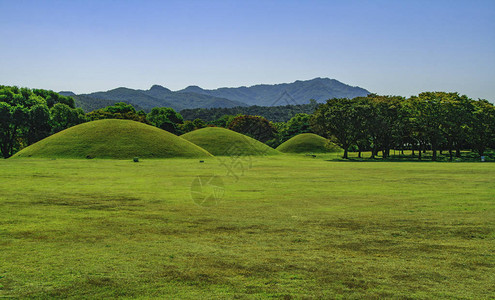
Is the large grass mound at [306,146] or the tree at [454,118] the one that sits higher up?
the tree at [454,118]

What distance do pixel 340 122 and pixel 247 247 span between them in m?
84.9

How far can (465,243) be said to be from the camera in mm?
13867

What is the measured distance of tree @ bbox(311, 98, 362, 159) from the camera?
93.1 meters

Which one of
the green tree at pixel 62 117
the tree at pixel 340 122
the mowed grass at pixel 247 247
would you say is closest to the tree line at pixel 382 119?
the tree at pixel 340 122

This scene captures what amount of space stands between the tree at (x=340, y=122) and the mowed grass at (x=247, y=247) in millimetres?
69457

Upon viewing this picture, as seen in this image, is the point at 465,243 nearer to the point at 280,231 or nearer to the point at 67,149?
the point at 280,231

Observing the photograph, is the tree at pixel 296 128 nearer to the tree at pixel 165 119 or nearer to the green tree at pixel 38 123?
the tree at pixel 165 119

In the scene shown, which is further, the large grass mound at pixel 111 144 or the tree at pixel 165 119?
the tree at pixel 165 119

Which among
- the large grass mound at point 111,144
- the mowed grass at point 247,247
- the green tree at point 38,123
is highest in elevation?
the green tree at point 38,123

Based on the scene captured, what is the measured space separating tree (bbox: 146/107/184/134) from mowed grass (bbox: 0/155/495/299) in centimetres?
11452

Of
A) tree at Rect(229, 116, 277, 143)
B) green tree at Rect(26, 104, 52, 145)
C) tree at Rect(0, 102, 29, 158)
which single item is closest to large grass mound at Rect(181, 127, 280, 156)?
tree at Rect(229, 116, 277, 143)

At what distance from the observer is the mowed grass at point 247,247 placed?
9688 millimetres

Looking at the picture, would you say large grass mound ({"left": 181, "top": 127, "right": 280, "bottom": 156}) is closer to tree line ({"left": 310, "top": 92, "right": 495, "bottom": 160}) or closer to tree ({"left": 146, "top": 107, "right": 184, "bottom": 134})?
tree ({"left": 146, "top": 107, "right": 184, "bottom": 134})

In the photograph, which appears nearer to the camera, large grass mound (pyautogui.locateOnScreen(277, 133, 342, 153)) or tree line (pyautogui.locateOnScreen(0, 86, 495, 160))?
tree line (pyautogui.locateOnScreen(0, 86, 495, 160))
